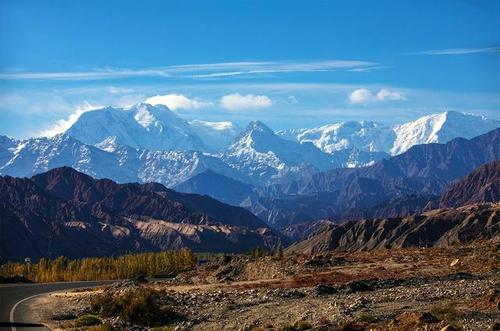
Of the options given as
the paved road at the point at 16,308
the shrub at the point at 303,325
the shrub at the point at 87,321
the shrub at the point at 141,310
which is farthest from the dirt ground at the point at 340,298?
the paved road at the point at 16,308

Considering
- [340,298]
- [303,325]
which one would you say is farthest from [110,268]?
[303,325]

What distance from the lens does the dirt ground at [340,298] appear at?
3656 cm

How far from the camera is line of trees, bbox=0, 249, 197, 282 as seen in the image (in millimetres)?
133962

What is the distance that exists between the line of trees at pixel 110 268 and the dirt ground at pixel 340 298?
191 ft

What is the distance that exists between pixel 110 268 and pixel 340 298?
112292mm

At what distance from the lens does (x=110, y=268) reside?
5984 inches

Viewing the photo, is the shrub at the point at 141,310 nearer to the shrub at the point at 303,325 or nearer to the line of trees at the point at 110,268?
the shrub at the point at 303,325

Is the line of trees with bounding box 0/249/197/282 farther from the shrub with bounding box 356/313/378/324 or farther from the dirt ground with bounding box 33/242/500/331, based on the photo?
the shrub with bounding box 356/313/378/324

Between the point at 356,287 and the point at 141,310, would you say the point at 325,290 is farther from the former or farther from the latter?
the point at 141,310

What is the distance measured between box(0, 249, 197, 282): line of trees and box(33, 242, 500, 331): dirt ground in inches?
2288

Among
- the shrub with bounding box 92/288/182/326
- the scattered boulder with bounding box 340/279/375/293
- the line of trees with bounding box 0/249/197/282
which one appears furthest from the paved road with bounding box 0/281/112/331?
the line of trees with bounding box 0/249/197/282

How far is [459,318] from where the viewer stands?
34.8 metres

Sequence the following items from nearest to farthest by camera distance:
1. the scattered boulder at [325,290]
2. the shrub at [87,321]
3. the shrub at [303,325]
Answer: the shrub at [303,325]
the shrub at [87,321]
the scattered boulder at [325,290]

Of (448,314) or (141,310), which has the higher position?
(448,314)
